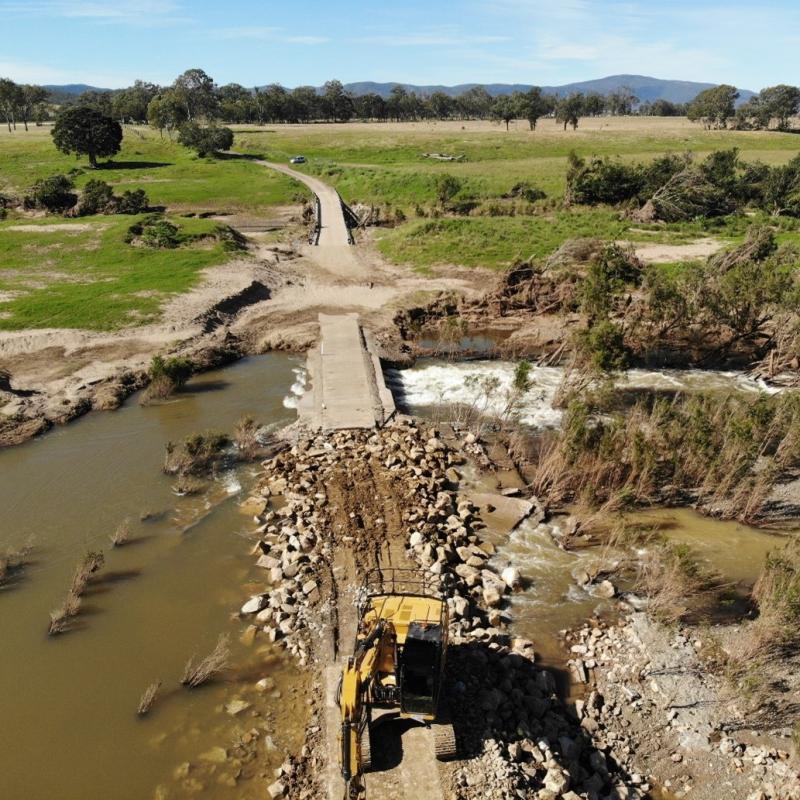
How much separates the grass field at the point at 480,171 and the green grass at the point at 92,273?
14066mm

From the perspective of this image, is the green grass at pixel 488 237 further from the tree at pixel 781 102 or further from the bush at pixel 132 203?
the tree at pixel 781 102

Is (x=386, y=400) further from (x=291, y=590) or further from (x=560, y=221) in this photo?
(x=560, y=221)

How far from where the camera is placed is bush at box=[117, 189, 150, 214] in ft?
174

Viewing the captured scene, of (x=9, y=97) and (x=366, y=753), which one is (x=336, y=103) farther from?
(x=366, y=753)

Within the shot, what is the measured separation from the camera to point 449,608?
1412 cm

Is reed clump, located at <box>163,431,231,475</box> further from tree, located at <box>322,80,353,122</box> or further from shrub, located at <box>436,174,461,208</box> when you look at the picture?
tree, located at <box>322,80,353,122</box>

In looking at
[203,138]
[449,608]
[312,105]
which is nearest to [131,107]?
[312,105]

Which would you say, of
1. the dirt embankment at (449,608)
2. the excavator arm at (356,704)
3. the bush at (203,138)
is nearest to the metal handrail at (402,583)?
the dirt embankment at (449,608)

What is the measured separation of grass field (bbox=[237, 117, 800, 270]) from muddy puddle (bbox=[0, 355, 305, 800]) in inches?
1026

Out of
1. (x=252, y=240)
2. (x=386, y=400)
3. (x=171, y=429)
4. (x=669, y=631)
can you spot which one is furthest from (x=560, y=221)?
(x=669, y=631)

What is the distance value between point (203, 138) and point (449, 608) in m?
83.8

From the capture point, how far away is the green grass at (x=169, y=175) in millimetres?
60844

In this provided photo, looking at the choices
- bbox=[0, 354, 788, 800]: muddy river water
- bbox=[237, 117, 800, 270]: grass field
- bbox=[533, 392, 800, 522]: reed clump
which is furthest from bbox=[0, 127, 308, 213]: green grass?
bbox=[533, 392, 800, 522]: reed clump

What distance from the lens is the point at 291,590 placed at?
48.9 feet
